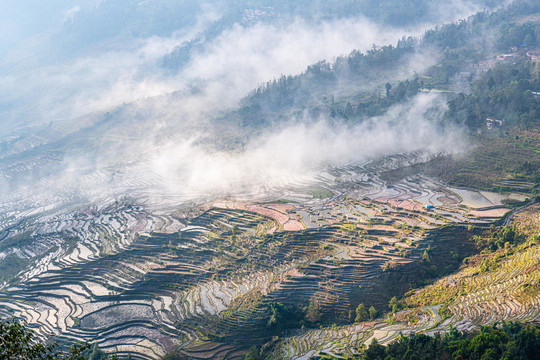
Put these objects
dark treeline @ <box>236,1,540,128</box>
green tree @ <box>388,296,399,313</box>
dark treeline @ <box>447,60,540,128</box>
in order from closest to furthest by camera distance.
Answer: green tree @ <box>388,296,399,313</box> < dark treeline @ <box>447,60,540,128</box> < dark treeline @ <box>236,1,540,128</box>

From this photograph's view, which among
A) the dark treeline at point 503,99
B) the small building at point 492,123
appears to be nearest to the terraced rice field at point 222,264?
the small building at point 492,123

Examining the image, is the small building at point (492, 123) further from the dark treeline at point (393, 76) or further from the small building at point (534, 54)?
the small building at point (534, 54)

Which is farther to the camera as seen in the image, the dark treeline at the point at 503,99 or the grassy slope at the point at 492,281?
the dark treeline at the point at 503,99

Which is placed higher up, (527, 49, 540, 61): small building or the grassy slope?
(527, 49, 540, 61): small building

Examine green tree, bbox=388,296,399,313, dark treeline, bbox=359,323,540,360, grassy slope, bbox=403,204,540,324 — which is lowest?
green tree, bbox=388,296,399,313

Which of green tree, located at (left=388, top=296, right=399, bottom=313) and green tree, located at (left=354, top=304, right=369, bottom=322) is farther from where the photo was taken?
green tree, located at (left=388, top=296, right=399, bottom=313)

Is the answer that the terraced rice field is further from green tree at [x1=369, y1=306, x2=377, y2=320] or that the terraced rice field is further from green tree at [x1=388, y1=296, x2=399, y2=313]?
green tree at [x1=388, y1=296, x2=399, y2=313]

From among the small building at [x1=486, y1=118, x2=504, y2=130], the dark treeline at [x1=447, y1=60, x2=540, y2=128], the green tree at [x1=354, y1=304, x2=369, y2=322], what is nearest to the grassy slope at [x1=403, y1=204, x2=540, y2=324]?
the green tree at [x1=354, y1=304, x2=369, y2=322]

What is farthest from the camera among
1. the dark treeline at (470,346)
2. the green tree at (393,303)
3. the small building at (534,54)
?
the small building at (534,54)

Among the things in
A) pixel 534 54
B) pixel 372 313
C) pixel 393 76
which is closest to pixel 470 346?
pixel 372 313

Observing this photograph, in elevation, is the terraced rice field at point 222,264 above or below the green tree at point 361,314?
above
